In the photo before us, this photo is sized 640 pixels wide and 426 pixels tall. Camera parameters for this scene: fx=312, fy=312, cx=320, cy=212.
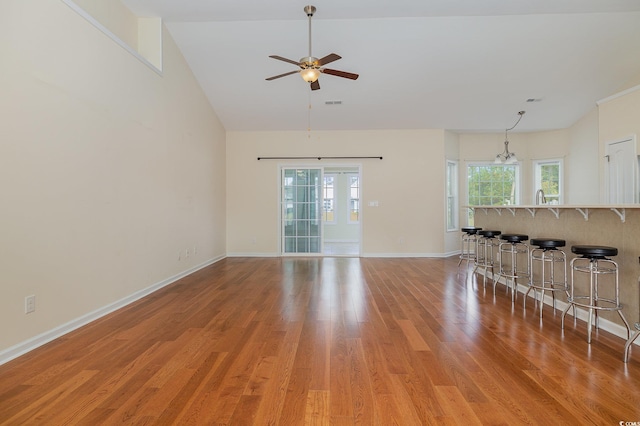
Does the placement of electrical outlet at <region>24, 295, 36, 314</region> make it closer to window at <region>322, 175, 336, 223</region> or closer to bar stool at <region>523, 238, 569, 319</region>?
bar stool at <region>523, 238, 569, 319</region>

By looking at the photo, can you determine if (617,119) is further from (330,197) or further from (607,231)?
(330,197)

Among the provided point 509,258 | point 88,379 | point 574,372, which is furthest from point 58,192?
point 509,258

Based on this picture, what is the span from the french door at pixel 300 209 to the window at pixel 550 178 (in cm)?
527

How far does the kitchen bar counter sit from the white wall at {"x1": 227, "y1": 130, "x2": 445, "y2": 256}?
9.64ft

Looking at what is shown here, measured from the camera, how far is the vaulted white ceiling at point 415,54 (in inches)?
163

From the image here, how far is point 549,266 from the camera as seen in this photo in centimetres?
366

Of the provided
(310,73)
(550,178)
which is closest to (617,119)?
(550,178)

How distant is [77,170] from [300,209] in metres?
4.68

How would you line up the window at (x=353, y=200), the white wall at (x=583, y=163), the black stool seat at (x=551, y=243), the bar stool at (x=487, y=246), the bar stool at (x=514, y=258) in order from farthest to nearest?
the window at (x=353, y=200), the white wall at (x=583, y=163), the bar stool at (x=487, y=246), the bar stool at (x=514, y=258), the black stool seat at (x=551, y=243)

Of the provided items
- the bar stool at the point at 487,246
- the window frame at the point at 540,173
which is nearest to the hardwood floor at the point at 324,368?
the bar stool at the point at 487,246

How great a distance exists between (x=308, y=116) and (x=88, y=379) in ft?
18.5

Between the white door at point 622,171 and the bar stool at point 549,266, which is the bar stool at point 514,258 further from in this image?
the white door at point 622,171

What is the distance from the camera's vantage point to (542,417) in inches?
64.9

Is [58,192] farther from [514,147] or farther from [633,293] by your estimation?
[514,147]
